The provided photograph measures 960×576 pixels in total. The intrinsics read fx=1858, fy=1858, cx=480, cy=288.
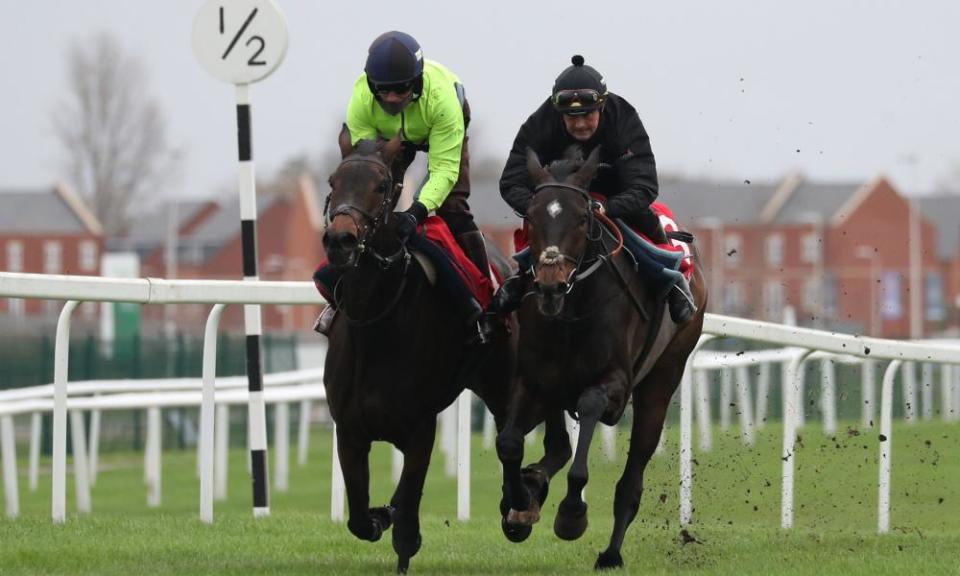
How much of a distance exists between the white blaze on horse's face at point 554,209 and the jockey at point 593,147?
43 centimetres

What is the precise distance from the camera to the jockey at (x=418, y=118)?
7.46m

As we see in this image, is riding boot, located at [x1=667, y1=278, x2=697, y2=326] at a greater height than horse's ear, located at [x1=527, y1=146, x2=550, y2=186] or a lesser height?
lesser

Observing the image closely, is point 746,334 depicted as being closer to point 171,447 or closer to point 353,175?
point 353,175

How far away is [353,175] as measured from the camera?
22.7 ft

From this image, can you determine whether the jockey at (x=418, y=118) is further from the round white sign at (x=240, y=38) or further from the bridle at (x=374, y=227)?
the round white sign at (x=240, y=38)

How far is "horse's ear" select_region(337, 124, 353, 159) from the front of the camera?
7.18 metres

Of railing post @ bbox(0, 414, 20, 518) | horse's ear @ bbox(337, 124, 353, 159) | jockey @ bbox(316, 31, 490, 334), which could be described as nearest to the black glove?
jockey @ bbox(316, 31, 490, 334)

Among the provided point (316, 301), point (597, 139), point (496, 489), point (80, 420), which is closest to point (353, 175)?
point (597, 139)

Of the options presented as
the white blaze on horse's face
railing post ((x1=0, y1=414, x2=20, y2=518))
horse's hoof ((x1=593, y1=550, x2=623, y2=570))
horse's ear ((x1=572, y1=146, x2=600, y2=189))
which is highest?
horse's ear ((x1=572, y1=146, x2=600, y2=189))

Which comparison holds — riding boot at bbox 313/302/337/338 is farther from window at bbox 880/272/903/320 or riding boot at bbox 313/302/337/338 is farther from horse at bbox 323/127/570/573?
window at bbox 880/272/903/320

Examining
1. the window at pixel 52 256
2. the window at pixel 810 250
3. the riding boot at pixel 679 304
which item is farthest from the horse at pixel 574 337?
the window at pixel 52 256

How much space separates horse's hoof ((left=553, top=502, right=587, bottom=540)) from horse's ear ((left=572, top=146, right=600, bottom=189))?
131cm

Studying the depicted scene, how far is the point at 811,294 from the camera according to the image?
8138 centimetres

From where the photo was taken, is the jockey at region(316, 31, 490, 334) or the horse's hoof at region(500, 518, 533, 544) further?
the horse's hoof at region(500, 518, 533, 544)
